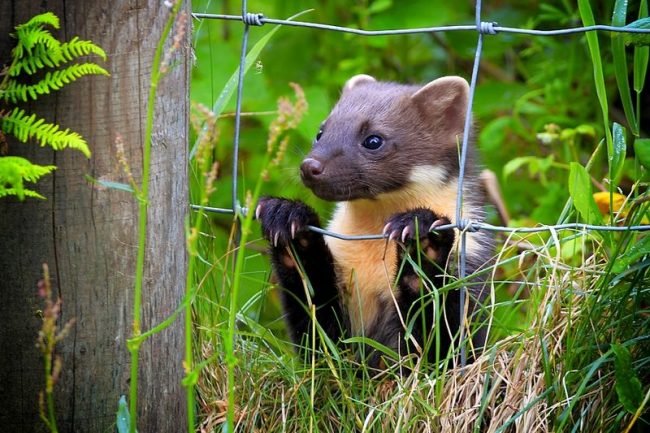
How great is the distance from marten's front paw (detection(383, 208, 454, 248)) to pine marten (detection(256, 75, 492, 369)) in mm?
12

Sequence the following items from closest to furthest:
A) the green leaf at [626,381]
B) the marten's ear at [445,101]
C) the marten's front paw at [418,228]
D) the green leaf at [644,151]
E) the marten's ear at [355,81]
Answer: the green leaf at [626,381] < the green leaf at [644,151] < the marten's front paw at [418,228] < the marten's ear at [445,101] < the marten's ear at [355,81]

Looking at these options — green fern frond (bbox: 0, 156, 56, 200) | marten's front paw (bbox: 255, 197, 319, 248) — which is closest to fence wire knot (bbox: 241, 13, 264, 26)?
marten's front paw (bbox: 255, 197, 319, 248)

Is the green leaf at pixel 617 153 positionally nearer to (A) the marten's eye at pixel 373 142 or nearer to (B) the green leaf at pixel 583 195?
(B) the green leaf at pixel 583 195

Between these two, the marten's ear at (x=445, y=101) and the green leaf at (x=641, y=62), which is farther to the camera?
the marten's ear at (x=445, y=101)

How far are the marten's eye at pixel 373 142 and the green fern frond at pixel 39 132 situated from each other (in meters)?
1.51

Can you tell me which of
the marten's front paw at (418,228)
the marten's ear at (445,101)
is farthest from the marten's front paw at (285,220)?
the marten's ear at (445,101)

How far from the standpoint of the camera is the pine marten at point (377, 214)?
376 cm

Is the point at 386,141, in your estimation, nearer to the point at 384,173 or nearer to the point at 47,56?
the point at 384,173

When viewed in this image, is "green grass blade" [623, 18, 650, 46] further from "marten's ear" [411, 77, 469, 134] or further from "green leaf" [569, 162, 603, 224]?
"marten's ear" [411, 77, 469, 134]

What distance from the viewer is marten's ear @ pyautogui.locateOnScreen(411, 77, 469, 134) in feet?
14.1

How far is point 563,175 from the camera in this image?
604 centimetres

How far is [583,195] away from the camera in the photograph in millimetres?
3367

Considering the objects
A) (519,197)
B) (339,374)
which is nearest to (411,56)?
(519,197)

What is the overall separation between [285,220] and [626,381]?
1.43 metres
